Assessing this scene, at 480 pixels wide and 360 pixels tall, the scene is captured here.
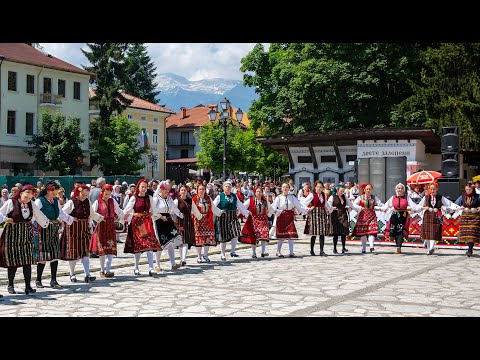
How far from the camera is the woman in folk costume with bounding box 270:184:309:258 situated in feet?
51.0

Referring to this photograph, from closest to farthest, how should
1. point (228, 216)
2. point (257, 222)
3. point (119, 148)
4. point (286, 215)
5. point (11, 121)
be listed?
point (228, 216) → point (257, 222) → point (286, 215) → point (11, 121) → point (119, 148)

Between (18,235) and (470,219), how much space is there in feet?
35.7

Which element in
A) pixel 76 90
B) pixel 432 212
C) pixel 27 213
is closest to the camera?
pixel 27 213

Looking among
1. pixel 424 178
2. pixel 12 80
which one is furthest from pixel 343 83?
pixel 12 80

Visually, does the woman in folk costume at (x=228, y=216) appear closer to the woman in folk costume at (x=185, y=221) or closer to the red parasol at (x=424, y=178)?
the woman in folk costume at (x=185, y=221)

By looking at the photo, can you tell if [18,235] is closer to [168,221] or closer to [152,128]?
[168,221]

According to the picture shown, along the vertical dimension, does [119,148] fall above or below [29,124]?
below

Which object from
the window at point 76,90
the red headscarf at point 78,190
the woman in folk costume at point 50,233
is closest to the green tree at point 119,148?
the window at point 76,90

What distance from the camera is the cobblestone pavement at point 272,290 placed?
8758mm

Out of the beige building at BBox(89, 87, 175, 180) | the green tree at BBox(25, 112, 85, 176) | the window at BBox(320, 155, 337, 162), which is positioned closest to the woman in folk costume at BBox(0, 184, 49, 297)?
the window at BBox(320, 155, 337, 162)

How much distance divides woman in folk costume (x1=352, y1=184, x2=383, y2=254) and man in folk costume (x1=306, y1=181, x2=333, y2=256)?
1.39 meters

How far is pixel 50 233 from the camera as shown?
35.6 ft
